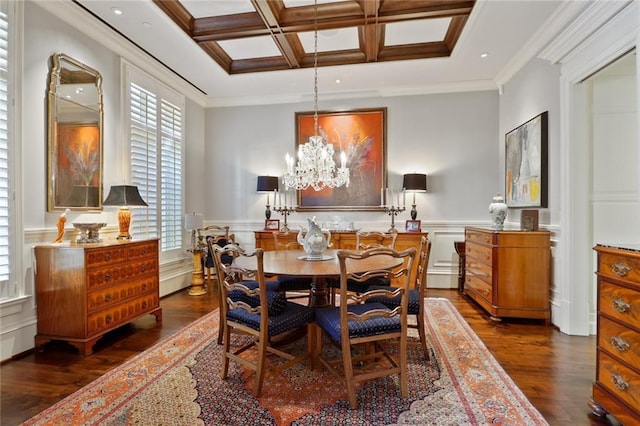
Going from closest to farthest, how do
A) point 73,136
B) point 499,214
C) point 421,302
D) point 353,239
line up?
point 421,302
point 73,136
point 499,214
point 353,239

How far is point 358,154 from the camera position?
5312 millimetres

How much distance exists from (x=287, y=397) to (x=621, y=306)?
200 centimetres

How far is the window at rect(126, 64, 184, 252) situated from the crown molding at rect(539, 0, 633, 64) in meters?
4.71

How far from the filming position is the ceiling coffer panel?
3.30 metres

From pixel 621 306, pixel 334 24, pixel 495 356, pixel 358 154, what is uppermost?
pixel 334 24

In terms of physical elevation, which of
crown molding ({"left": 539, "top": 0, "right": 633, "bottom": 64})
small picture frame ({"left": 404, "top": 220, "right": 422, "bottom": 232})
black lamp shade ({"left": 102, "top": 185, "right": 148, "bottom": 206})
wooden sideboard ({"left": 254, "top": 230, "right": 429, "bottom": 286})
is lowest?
wooden sideboard ({"left": 254, "top": 230, "right": 429, "bottom": 286})

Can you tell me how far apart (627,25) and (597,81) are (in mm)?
807

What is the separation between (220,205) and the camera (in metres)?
5.84

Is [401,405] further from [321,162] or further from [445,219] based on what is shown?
[445,219]

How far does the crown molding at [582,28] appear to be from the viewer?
2629 mm

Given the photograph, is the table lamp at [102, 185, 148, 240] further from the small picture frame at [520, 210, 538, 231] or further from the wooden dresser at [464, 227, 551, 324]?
the small picture frame at [520, 210, 538, 231]

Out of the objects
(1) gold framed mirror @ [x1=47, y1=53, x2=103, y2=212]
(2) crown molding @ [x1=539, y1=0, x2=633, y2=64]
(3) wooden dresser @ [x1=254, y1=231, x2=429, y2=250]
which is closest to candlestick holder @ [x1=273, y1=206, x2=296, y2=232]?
(3) wooden dresser @ [x1=254, y1=231, x2=429, y2=250]

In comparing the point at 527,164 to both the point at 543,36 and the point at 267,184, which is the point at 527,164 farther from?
the point at 267,184

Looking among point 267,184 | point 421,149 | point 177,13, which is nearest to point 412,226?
point 421,149
